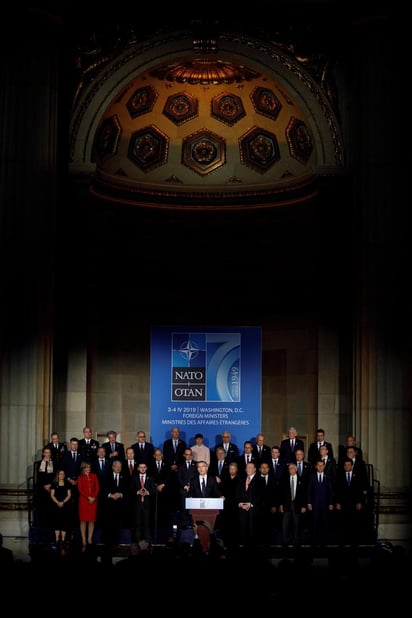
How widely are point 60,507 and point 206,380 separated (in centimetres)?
558

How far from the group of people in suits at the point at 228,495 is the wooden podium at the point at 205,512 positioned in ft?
1.88

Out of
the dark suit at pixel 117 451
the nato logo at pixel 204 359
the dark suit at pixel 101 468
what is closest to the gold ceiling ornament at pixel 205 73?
the nato logo at pixel 204 359

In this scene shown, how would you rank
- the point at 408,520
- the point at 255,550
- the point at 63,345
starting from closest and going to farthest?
the point at 255,550, the point at 408,520, the point at 63,345

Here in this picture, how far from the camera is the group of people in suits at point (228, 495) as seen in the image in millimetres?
20047

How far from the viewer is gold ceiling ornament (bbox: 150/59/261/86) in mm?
25000

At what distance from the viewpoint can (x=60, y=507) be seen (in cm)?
1989

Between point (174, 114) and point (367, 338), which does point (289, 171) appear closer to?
point (174, 114)

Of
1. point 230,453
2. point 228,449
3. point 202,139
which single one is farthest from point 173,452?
point 202,139

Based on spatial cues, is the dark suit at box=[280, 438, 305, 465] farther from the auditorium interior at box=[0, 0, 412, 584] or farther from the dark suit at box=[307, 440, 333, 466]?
the auditorium interior at box=[0, 0, 412, 584]

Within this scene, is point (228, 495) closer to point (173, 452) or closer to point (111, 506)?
point (111, 506)

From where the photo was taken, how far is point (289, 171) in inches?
1013

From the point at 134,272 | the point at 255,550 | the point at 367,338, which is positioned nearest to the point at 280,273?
the point at 134,272

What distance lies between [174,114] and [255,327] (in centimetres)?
515

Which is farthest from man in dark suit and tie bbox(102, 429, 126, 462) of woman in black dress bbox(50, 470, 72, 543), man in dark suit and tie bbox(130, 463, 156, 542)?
woman in black dress bbox(50, 470, 72, 543)
